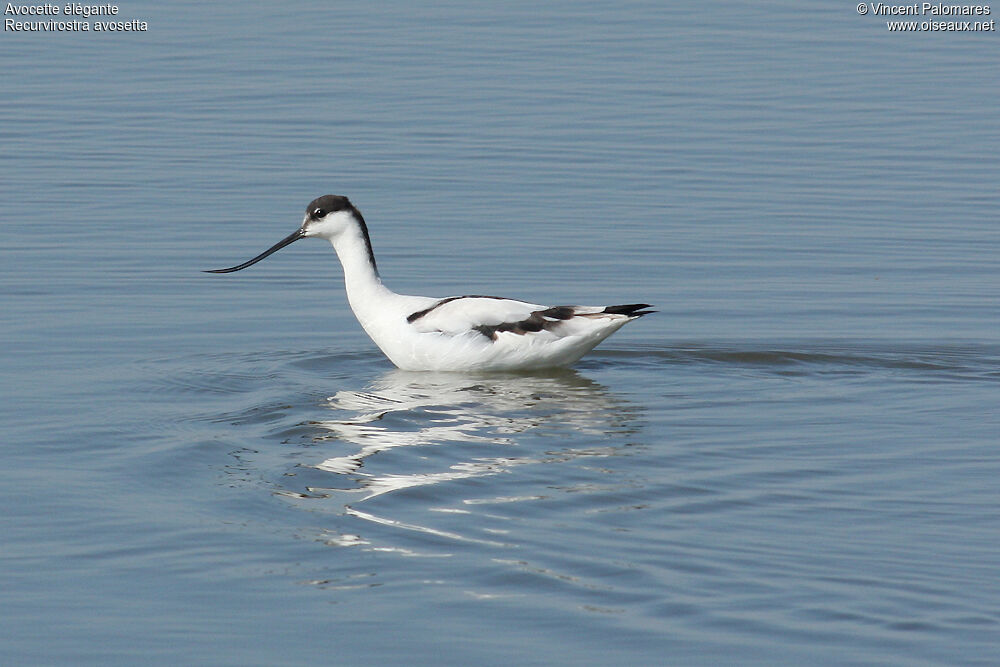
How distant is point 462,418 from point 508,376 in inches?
63.3

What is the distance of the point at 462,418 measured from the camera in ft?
33.7

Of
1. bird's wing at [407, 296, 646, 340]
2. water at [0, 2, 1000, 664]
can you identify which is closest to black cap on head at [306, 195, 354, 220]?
water at [0, 2, 1000, 664]

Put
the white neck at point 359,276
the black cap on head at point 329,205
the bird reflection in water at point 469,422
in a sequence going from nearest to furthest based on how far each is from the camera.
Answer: the bird reflection in water at point 469,422 < the white neck at point 359,276 < the black cap on head at point 329,205

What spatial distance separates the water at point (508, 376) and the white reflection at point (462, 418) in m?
0.05

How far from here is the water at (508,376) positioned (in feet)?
22.5

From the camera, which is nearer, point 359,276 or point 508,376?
point 508,376

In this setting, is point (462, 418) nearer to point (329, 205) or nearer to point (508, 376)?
point (508, 376)

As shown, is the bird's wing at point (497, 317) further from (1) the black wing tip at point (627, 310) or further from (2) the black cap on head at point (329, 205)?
(2) the black cap on head at point (329, 205)

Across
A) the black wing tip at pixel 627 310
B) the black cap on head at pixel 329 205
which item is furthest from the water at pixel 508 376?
the black cap on head at pixel 329 205

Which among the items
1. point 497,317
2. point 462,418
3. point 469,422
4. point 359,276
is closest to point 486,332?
point 497,317

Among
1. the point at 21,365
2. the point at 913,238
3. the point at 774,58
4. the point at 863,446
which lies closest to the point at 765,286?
the point at 913,238

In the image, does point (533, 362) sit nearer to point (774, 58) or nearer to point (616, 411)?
point (616, 411)

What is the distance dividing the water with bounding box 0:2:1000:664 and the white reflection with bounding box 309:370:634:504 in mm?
46

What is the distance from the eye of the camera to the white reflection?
9023 millimetres
